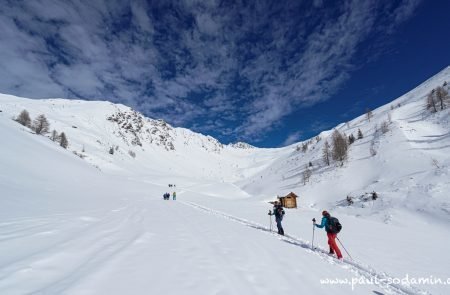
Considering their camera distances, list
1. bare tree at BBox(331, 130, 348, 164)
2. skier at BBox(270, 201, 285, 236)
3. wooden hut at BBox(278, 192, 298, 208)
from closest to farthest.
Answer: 1. skier at BBox(270, 201, 285, 236)
2. wooden hut at BBox(278, 192, 298, 208)
3. bare tree at BBox(331, 130, 348, 164)

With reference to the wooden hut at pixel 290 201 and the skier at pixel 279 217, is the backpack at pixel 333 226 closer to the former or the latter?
the skier at pixel 279 217

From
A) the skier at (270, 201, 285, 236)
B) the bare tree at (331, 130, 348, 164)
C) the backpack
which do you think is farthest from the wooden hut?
the backpack

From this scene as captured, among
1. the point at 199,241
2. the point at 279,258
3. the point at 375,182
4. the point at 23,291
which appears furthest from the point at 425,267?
the point at 375,182

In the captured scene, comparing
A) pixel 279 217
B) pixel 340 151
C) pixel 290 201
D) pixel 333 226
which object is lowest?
pixel 333 226

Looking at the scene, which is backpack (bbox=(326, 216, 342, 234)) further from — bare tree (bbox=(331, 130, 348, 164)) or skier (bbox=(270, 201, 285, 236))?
bare tree (bbox=(331, 130, 348, 164))

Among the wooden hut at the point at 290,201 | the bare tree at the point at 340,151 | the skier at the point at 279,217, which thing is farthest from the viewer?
the bare tree at the point at 340,151

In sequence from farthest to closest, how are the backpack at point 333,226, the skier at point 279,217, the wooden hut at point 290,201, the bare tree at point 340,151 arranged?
the bare tree at point 340,151
the wooden hut at point 290,201
the skier at point 279,217
the backpack at point 333,226

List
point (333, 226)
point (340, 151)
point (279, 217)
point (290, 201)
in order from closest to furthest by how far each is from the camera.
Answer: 1. point (333, 226)
2. point (279, 217)
3. point (290, 201)
4. point (340, 151)

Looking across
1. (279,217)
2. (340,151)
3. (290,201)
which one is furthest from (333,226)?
(340,151)

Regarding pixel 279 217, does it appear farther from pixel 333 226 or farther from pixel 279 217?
pixel 333 226

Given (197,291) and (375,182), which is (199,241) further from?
(375,182)

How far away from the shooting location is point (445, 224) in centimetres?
2319

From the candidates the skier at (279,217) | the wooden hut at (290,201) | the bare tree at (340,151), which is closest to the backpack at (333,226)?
the skier at (279,217)

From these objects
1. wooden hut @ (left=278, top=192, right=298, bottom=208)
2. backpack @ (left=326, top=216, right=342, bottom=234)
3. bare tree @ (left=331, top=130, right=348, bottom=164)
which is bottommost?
backpack @ (left=326, top=216, right=342, bottom=234)
